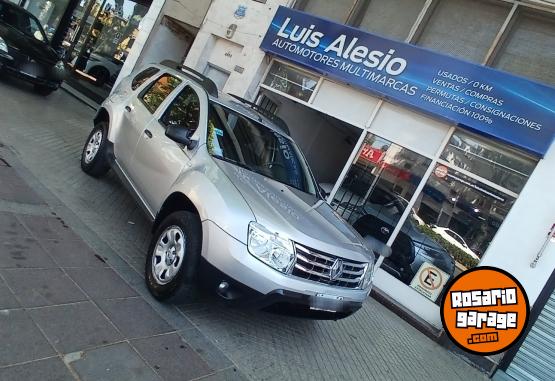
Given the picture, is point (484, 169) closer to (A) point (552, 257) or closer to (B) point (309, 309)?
(A) point (552, 257)

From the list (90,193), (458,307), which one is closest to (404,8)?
(458,307)

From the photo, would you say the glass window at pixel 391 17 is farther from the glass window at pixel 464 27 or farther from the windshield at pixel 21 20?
the windshield at pixel 21 20

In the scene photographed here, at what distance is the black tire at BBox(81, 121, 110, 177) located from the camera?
6.03 metres

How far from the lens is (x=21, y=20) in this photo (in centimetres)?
1111

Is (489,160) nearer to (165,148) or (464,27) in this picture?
(464,27)

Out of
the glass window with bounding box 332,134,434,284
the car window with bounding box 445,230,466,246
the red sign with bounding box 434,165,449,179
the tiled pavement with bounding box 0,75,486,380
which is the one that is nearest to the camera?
the tiled pavement with bounding box 0,75,486,380

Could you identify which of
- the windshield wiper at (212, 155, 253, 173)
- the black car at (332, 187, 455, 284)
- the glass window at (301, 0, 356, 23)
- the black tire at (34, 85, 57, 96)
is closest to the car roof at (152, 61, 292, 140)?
the windshield wiper at (212, 155, 253, 173)

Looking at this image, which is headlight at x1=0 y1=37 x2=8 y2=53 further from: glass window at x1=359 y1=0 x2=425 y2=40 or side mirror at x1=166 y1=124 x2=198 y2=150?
glass window at x1=359 y1=0 x2=425 y2=40

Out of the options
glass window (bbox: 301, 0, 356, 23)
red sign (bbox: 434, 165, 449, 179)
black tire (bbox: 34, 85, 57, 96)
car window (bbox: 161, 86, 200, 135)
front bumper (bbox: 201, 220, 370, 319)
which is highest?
glass window (bbox: 301, 0, 356, 23)

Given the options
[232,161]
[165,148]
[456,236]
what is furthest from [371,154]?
[165,148]

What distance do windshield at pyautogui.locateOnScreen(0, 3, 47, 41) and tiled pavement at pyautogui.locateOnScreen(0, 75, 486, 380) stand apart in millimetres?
5785

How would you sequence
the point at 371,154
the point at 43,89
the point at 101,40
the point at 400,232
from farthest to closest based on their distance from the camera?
the point at 101,40 < the point at 43,89 < the point at 371,154 < the point at 400,232

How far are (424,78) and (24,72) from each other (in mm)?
8156

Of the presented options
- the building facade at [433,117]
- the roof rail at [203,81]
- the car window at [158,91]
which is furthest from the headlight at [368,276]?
the building facade at [433,117]
